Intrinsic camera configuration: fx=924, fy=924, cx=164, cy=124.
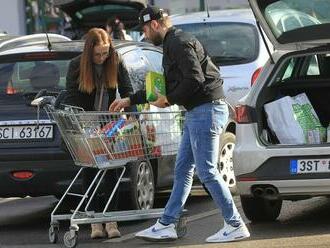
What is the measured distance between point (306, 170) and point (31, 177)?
231cm

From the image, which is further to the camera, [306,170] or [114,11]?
[114,11]

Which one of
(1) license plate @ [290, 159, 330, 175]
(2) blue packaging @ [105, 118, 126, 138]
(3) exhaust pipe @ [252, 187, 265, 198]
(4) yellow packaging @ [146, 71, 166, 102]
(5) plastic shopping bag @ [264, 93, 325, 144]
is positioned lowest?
(3) exhaust pipe @ [252, 187, 265, 198]

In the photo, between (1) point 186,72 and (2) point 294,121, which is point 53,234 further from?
(2) point 294,121

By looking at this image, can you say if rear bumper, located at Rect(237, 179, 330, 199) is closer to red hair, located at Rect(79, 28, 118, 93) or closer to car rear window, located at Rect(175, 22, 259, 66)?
red hair, located at Rect(79, 28, 118, 93)

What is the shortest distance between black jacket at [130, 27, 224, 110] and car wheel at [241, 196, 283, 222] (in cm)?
120

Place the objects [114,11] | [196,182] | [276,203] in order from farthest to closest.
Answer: [114,11] < [196,182] < [276,203]

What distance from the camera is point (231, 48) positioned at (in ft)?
35.2

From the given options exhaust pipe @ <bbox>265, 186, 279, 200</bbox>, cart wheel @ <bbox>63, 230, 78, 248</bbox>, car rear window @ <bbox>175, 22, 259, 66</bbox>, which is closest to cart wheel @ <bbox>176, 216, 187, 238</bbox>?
exhaust pipe @ <bbox>265, 186, 279, 200</bbox>

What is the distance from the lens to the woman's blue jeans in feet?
22.4

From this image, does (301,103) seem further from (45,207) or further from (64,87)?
(45,207)

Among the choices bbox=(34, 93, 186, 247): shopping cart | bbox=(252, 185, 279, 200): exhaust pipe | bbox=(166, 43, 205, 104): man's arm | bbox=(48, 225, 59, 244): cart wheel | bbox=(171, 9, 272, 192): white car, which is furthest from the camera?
bbox=(171, 9, 272, 192): white car

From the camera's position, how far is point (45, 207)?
9.44 m

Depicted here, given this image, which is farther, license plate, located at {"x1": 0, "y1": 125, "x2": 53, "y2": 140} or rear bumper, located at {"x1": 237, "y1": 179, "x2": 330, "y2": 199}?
license plate, located at {"x1": 0, "y1": 125, "x2": 53, "y2": 140}

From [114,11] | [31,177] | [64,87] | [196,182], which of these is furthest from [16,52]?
[114,11]
